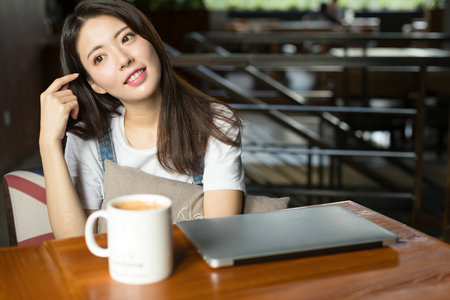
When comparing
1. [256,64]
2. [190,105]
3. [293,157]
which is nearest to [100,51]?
[190,105]

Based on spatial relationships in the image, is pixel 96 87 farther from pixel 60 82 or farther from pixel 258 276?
pixel 258 276

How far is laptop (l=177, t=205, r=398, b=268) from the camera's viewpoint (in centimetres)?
79

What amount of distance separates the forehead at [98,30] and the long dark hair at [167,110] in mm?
13

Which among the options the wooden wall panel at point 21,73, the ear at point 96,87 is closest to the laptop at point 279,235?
the ear at point 96,87

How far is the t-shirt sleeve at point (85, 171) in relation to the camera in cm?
134

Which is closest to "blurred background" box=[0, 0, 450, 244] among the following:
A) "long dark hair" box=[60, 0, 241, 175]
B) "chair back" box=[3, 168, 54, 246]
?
"long dark hair" box=[60, 0, 241, 175]

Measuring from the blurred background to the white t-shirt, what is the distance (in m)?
0.23

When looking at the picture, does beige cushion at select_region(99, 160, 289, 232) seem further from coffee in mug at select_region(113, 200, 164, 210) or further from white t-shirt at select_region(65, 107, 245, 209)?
coffee in mug at select_region(113, 200, 164, 210)

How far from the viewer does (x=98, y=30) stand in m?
1.27

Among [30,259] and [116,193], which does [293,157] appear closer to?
[116,193]

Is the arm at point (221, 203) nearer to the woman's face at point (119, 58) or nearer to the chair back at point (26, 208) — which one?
the woman's face at point (119, 58)

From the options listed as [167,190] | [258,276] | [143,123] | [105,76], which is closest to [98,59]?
[105,76]

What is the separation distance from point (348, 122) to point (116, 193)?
2.74 m

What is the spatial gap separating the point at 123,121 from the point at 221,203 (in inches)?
14.8
